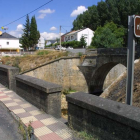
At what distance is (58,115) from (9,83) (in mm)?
4408

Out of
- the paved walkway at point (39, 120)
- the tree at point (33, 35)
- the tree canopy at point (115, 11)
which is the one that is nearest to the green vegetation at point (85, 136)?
the paved walkway at point (39, 120)

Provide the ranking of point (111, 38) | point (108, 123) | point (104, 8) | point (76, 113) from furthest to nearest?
point (104, 8) < point (111, 38) < point (76, 113) < point (108, 123)

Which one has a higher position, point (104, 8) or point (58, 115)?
point (104, 8)

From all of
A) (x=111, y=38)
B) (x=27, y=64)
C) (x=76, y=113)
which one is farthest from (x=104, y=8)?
(x=76, y=113)

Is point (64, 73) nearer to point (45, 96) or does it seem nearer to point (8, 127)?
point (45, 96)

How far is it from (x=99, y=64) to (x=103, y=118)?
19866 millimetres

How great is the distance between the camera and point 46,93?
5008mm

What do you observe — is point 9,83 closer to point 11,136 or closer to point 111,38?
point 11,136

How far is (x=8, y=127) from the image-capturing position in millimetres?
4547

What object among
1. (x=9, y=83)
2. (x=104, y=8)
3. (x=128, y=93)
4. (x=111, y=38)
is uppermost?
(x=104, y=8)

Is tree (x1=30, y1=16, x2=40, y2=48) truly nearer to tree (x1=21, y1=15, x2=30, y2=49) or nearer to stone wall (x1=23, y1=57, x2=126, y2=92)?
tree (x1=21, y1=15, x2=30, y2=49)

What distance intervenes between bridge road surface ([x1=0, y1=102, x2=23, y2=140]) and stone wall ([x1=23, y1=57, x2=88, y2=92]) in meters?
18.1

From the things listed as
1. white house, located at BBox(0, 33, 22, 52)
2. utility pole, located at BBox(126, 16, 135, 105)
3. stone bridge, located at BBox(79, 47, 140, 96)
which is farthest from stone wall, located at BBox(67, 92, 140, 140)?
white house, located at BBox(0, 33, 22, 52)

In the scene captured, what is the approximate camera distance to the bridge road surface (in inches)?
159
